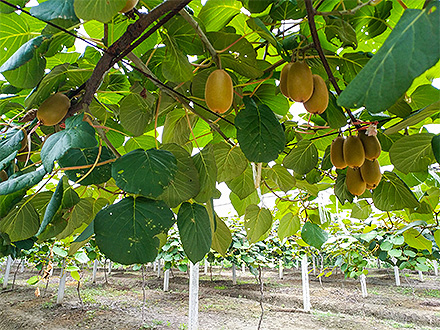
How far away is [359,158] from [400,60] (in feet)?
1.67

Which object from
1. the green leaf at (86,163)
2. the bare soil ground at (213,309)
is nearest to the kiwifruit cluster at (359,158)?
the green leaf at (86,163)

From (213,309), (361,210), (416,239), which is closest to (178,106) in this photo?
(361,210)

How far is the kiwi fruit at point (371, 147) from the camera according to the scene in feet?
2.54

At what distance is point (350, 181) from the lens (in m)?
0.84

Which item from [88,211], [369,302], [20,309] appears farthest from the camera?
[369,302]

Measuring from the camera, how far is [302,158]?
106 centimetres

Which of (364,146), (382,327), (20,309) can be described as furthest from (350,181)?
(20,309)

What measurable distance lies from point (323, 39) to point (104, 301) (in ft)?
24.5

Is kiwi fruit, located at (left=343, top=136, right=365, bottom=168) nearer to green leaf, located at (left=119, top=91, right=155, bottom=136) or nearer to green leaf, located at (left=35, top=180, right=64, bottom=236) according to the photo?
green leaf, located at (left=119, top=91, right=155, bottom=136)

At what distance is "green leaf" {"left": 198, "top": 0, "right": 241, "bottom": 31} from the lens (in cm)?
70

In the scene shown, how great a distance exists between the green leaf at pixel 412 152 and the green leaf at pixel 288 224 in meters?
0.81

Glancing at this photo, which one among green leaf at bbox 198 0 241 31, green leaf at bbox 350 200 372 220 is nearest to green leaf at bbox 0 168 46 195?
green leaf at bbox 198 0 241 31

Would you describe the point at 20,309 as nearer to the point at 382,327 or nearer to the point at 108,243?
the point at 382,327

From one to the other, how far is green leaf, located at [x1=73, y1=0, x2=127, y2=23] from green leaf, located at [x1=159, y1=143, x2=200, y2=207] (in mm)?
327
